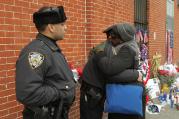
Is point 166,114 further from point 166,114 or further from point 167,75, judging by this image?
point 167,75

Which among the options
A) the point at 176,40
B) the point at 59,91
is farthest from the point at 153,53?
the point at 59,91

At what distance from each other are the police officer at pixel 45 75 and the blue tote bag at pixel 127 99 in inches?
44.8

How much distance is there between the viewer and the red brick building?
448cm

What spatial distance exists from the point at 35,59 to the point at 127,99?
161 centimetres

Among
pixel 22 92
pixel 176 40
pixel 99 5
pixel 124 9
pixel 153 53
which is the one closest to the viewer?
pixel 22 92

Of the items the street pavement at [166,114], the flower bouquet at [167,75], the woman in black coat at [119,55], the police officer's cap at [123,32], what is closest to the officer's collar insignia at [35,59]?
the woman in black coat at [119,55]

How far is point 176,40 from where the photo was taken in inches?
596

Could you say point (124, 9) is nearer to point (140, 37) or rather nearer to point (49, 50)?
point (140, 37)

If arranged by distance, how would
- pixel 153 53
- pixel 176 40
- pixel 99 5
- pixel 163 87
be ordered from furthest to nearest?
pixel 176 40, pixel 153 53, pixel 163 87, pixel 99 5

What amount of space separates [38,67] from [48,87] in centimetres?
19

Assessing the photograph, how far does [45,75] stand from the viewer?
314 cm

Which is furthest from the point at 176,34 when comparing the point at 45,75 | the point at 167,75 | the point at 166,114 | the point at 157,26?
the point at 45,75

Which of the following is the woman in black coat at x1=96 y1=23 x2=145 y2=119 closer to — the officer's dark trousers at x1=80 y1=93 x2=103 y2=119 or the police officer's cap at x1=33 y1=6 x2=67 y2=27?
the officer's dark trousers at x1=80 y1=93 x2=103 y2=119

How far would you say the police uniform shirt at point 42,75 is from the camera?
301 cm
